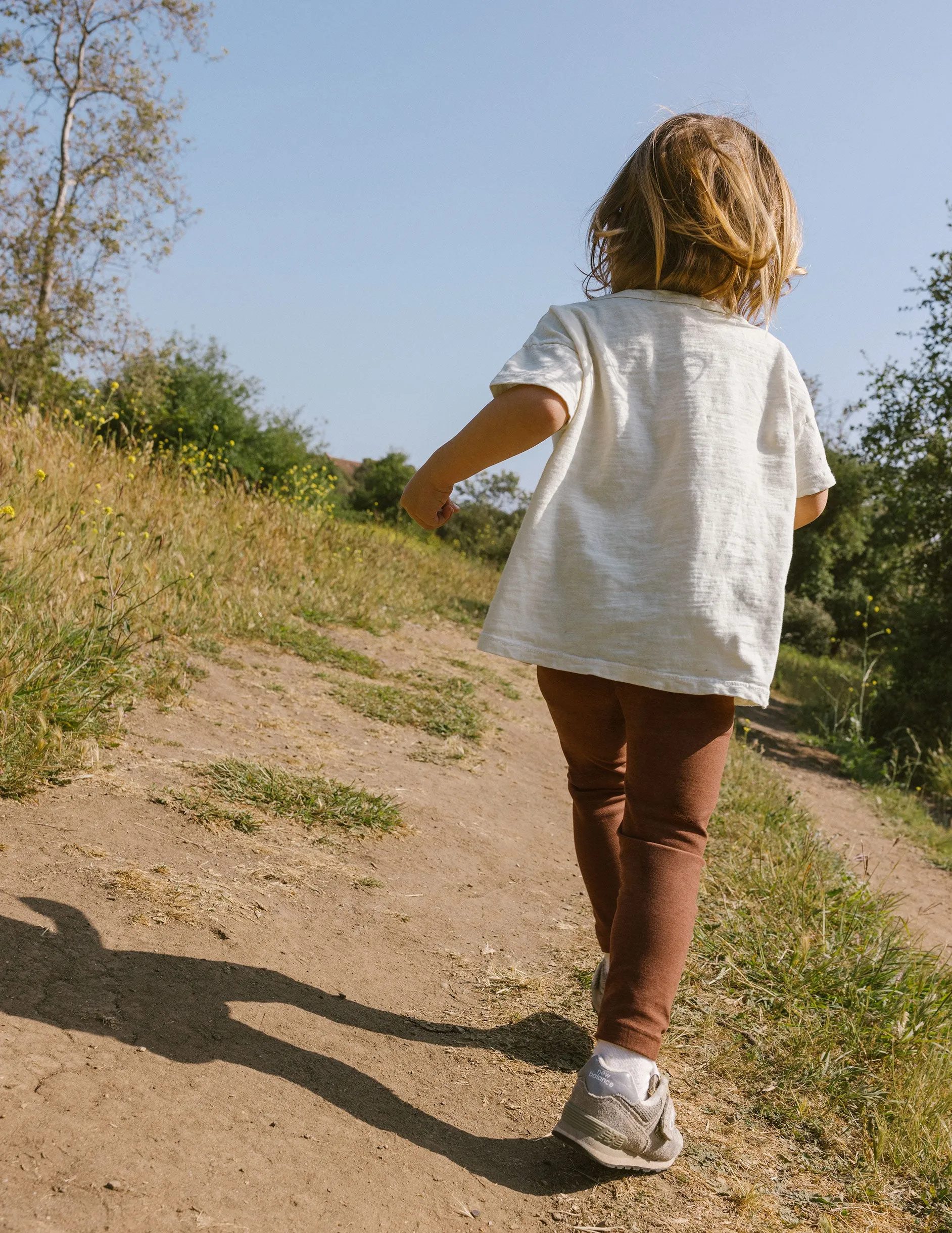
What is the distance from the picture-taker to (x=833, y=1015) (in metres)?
2.40

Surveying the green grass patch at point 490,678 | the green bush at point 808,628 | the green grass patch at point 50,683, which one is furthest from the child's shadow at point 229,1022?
the green bush at point 808,628

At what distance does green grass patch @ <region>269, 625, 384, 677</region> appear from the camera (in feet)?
17.0

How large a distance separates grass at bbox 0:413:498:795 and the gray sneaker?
168 centimetres

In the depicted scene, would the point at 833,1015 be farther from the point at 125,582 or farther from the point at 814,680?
the point at 814,680

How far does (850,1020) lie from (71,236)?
1901 cm

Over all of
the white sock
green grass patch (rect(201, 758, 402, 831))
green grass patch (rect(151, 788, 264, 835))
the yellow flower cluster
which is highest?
the yellow flower cluster

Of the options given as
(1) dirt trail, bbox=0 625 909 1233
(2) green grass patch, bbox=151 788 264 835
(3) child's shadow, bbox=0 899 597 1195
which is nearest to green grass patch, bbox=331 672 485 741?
(1) dirt trail, bbox=0 625 909 1233

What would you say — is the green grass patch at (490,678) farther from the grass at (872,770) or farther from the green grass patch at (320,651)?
the grass at (872,770)

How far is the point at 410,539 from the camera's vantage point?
1532cm

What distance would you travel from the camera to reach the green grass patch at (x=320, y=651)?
17.0ft

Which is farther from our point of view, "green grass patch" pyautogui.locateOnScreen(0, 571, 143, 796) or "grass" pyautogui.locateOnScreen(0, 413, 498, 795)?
"grass" pyautogui.locateOnScreen(0, 413, 498, 795)

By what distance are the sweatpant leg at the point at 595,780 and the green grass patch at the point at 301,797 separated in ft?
3.74

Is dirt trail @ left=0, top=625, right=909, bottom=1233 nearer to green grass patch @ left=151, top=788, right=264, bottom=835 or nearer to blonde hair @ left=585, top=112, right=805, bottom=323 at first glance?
green grass patch @ left=151, top=788, right=264, bottom=835

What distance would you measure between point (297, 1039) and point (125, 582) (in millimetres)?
2775
